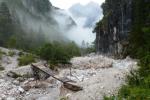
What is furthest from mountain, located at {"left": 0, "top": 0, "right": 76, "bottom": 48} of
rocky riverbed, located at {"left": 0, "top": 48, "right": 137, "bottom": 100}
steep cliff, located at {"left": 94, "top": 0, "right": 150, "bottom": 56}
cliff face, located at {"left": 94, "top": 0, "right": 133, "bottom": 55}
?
rocky riverbed, located at {"left": 0, "top": 48, "right": 137, "bottom": 100}

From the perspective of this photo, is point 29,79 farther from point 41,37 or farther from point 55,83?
point 41,37

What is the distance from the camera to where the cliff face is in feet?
195

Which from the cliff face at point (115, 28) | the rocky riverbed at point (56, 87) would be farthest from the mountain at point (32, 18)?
the rocky riverbed at point (56, 87)

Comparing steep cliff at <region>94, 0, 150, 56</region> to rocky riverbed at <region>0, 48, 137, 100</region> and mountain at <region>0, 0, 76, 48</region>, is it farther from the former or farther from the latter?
mountain at <region>0, 0, 76, 48</region>

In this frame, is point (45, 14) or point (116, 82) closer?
point (116, 82)

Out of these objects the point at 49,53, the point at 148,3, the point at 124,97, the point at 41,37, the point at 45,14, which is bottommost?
the point at 124,97

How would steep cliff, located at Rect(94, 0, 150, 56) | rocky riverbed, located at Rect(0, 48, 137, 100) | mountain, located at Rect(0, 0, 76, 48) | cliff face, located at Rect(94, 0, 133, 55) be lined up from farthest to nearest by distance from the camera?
mountain, located at Rect(0, 0, 76, 48), cliff face, located at Rect(94, 0, 133, 55), steep cliff, located at Rect(94, 0, 150, 56), rocky riverbed, located at Rect(0, 48, 137, 100)

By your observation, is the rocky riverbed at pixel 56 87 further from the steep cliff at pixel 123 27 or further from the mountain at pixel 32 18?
the mountain at pixel 32 18

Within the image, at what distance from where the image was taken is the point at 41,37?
13562 cm

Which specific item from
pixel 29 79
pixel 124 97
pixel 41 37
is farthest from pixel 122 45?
pixel 41 37

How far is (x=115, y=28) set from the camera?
220 feet

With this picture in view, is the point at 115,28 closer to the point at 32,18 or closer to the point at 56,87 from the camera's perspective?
the point at 56,87

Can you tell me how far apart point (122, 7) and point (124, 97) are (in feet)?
148

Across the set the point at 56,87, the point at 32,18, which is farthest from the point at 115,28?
the point at 32,18
